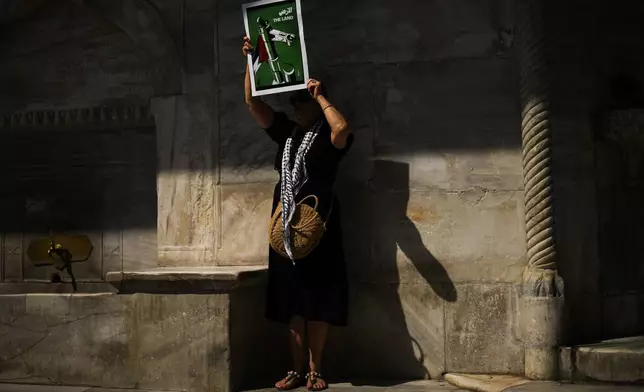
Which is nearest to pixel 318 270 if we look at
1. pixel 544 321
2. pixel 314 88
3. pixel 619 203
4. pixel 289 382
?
pixel 289 382

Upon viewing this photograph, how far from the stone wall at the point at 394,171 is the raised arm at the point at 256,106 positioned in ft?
0.92

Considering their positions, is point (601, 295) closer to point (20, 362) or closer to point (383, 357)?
point (383, 357)


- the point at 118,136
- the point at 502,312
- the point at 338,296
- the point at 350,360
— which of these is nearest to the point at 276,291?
the point at 338,296

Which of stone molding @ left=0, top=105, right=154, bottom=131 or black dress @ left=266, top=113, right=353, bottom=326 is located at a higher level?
stone molding @ left=0, top=105, right=154, bottom=131

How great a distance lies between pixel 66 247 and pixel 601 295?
12.2 ft

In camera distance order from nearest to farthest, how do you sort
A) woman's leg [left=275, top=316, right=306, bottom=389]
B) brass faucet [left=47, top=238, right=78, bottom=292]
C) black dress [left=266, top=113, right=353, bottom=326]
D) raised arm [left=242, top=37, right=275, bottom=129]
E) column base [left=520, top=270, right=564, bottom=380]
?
column base [left=520, top=270, right=564, bottom=380] → black dress [left=266, top=113, right=353, bottom=326] → woman's leg [left=275, top=316, right=306, bottom=389] → raised arm [left=242, top=37, right=275, bottom=129] → brass faucet [left=47, top=238, right=78, bottom=292]

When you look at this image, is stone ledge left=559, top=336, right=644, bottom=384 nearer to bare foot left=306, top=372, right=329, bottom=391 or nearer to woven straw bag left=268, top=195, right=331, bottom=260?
bare foot left=306, top=372, right=329, bottom=391

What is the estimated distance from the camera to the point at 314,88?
418 cm

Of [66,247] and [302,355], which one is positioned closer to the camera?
[302,355]

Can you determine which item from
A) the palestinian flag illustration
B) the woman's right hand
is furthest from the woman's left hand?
the woman's right hand

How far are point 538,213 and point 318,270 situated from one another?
1282 mm

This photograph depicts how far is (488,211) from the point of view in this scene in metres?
4.33

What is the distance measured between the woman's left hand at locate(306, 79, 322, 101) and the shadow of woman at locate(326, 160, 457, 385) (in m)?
0.62

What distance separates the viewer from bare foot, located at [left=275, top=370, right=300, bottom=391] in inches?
163
